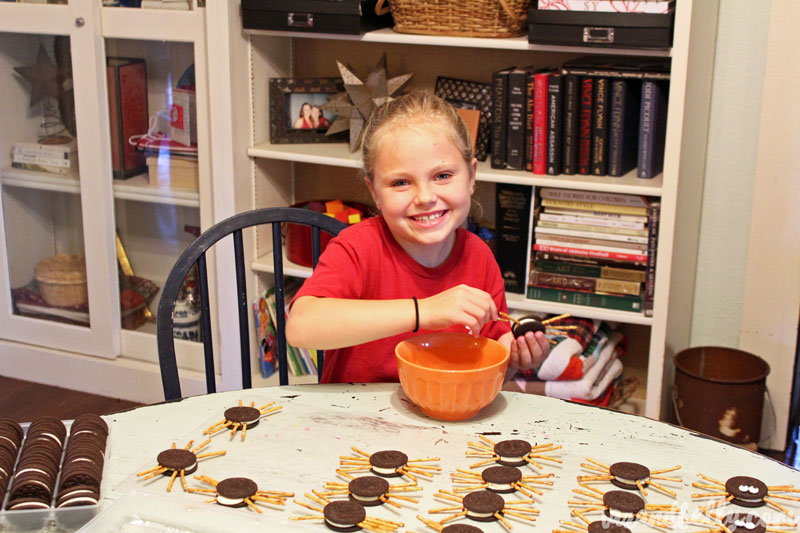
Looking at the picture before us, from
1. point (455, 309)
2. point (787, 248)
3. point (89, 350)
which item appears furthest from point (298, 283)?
point (455, 309)

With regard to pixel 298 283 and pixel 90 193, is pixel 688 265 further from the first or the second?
pixel 90 193

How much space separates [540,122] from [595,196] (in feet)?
0.77

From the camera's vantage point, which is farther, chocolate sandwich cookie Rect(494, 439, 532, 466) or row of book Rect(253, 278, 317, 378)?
row of book Rect(253, 278, 317, 378)

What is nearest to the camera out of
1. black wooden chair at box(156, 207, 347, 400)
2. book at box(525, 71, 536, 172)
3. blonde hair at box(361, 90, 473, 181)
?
blonde hair at box(361, 90, 473, 181)

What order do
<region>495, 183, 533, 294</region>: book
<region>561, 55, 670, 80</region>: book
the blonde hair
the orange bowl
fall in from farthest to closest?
<region>495, 183, 533, 294</region>: book → <region>561, 55, 670, 80</region>: book → the blonde hair → the orange bowl

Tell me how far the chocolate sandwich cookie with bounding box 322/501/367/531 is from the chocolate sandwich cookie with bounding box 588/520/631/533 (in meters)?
0.25

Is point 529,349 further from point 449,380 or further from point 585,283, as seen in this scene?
point 585,283

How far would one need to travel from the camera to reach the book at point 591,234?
2.22m

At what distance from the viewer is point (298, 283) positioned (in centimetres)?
277

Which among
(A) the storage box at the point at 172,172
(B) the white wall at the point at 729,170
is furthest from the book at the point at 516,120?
(A) the storage box at the point at 172,172

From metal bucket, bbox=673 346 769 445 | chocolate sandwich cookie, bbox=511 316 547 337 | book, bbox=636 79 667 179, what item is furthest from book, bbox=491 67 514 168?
chocolate sandwich cookie, bbox=511 316 547 337

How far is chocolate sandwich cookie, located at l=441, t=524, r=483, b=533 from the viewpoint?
95cm

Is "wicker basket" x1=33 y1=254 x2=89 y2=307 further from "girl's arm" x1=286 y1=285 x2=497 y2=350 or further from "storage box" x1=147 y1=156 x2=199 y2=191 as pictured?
"girl's arm" x1=286 y1=285 x2=497 y2=350

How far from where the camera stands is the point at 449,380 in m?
1.17
